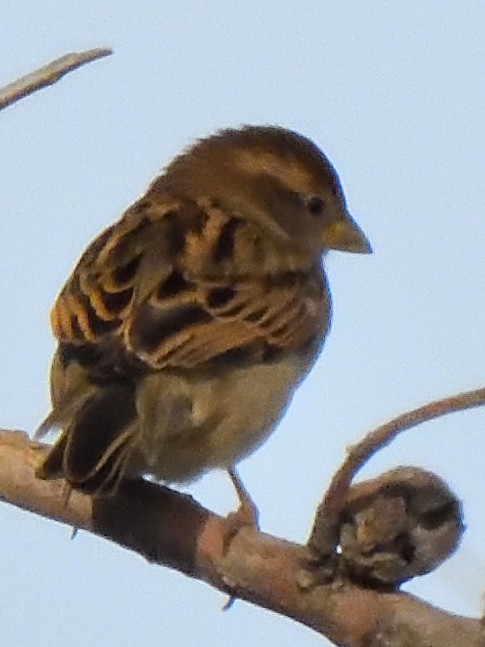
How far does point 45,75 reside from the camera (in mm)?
2646

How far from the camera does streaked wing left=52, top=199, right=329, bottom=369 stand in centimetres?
367

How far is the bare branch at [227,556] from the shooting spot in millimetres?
2484

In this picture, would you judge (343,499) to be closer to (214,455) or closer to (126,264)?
(214,455)

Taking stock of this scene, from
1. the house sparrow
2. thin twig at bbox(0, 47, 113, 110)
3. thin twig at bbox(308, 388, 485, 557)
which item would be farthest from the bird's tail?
thin twig at bbox(0, 47, 113, 110)

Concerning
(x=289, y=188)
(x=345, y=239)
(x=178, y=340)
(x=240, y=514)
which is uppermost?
(x=289, y=188)

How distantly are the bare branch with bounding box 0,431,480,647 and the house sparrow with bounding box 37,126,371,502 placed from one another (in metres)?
0.10

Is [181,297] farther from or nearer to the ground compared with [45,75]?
nearer to the ground

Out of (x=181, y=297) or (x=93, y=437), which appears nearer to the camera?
(x=93, y=437)

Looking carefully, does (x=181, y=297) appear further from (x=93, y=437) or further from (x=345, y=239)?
(x=345, y=239)

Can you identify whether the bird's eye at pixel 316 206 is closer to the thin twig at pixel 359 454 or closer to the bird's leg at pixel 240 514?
the bird's leg at pixel 240 514

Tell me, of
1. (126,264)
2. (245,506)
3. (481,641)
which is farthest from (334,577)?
(126,264)

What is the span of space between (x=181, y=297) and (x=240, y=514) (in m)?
0.71

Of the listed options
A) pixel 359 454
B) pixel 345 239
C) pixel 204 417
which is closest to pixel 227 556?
pixel 359 454

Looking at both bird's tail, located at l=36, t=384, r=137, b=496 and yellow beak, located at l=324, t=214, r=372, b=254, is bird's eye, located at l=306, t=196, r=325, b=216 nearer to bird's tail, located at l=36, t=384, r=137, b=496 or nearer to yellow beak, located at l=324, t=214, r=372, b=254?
yellow beak, located at l=324, t=214, r=372, b=254
